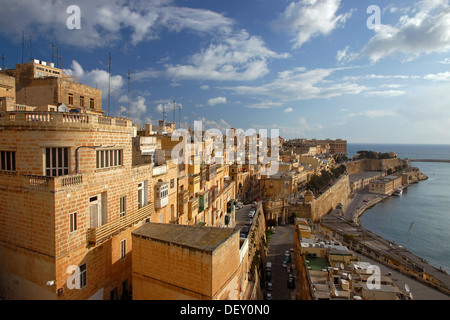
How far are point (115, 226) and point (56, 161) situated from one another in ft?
7.77

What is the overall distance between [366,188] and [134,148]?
61.1m

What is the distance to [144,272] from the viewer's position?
311 inches

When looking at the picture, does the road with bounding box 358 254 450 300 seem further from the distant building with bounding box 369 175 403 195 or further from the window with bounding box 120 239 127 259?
the distant building with bounding box 369 175 403 195

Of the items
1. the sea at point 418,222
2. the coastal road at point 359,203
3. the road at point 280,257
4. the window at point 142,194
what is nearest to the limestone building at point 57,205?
the window at point 142,194

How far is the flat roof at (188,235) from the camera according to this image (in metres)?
7.25

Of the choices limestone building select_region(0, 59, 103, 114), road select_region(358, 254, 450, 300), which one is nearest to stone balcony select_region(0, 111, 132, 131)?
limestone building select_region(0, 59, 103, 114)

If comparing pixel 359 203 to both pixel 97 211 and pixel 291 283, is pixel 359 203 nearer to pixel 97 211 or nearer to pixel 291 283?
pixel 291 283

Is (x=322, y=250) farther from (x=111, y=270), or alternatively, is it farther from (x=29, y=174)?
(x=29, y=174)

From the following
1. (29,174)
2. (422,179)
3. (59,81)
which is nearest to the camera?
(29,174)

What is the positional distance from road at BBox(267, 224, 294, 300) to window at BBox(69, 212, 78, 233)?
12.3m

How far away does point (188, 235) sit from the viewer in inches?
306

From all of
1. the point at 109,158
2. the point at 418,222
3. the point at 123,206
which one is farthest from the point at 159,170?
the point at 418,222
